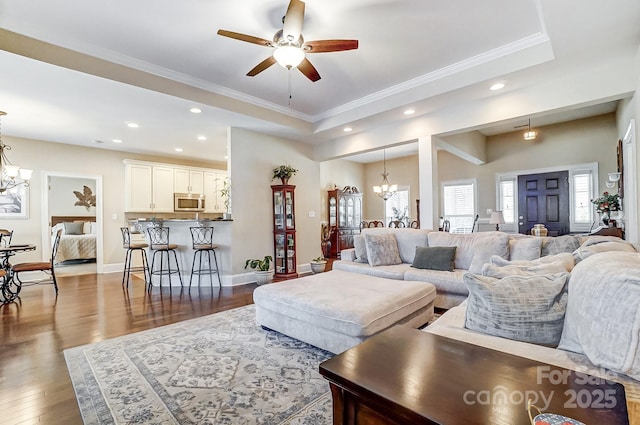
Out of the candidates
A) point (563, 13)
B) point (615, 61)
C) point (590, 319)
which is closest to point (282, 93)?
point (563, 13)

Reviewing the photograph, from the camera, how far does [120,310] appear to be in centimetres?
372

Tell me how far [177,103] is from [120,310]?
2831mm

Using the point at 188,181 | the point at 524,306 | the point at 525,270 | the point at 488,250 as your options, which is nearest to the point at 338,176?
the point at 188,181

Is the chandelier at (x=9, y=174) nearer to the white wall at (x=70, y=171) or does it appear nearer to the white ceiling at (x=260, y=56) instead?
the white wall at (x=70, y=171)

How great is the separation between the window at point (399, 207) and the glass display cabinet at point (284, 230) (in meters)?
4.63

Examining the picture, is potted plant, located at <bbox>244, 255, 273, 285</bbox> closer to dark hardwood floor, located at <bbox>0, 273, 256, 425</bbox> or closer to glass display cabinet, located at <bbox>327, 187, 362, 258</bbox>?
dark hardwood floor, located at <bbox>0, 273, 256, 425</bbox>

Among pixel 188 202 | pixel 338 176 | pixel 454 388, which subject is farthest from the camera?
pixel 338 176

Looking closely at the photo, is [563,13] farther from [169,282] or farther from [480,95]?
[169,282]

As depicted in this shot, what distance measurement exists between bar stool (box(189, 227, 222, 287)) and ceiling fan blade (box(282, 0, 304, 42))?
3570 millimetres

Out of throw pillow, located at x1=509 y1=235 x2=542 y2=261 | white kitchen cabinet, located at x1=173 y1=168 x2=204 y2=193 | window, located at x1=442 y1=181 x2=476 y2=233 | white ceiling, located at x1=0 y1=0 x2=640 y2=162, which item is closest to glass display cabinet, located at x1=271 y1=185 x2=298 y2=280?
white ceiling, located at x1=0 y1=0 x2=640 y2=162

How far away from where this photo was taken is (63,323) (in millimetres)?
3266

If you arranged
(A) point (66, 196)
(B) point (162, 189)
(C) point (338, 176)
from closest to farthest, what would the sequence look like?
1. (B) point (162, 189)
2. (A) point (66, 196)
3. (C) point (338, 176)

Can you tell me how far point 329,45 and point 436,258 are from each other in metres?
2.79

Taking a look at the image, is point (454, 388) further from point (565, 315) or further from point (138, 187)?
point (138, 187)
